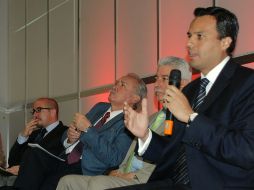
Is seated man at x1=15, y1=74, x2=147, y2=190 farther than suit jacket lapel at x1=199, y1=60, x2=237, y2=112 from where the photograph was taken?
Yes

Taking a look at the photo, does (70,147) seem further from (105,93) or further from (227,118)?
(227,118)

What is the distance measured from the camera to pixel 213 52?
7.34ft

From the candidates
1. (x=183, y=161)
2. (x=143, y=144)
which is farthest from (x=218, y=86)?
(x=143, y=144)

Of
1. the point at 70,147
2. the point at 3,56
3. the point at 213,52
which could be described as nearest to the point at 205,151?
the point at 213,52

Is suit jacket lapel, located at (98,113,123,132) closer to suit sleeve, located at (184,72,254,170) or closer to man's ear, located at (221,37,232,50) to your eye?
man's ear, located at (221,37,232,50)

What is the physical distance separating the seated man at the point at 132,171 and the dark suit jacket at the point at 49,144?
1.11 m

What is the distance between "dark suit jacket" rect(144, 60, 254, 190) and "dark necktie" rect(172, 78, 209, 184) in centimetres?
11

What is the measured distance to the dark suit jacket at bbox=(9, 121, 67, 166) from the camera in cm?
408

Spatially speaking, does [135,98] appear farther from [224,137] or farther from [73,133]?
[224,137]

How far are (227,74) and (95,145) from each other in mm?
1327

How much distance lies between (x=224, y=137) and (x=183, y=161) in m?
0.34

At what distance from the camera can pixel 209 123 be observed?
1.90 meters

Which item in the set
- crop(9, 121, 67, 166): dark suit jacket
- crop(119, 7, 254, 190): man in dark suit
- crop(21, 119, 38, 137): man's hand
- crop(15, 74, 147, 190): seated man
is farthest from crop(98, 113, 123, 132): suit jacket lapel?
crop(21, 119, 38, 137): man's hand

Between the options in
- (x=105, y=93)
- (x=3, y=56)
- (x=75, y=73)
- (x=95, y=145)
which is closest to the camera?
(x=95, y=145)
